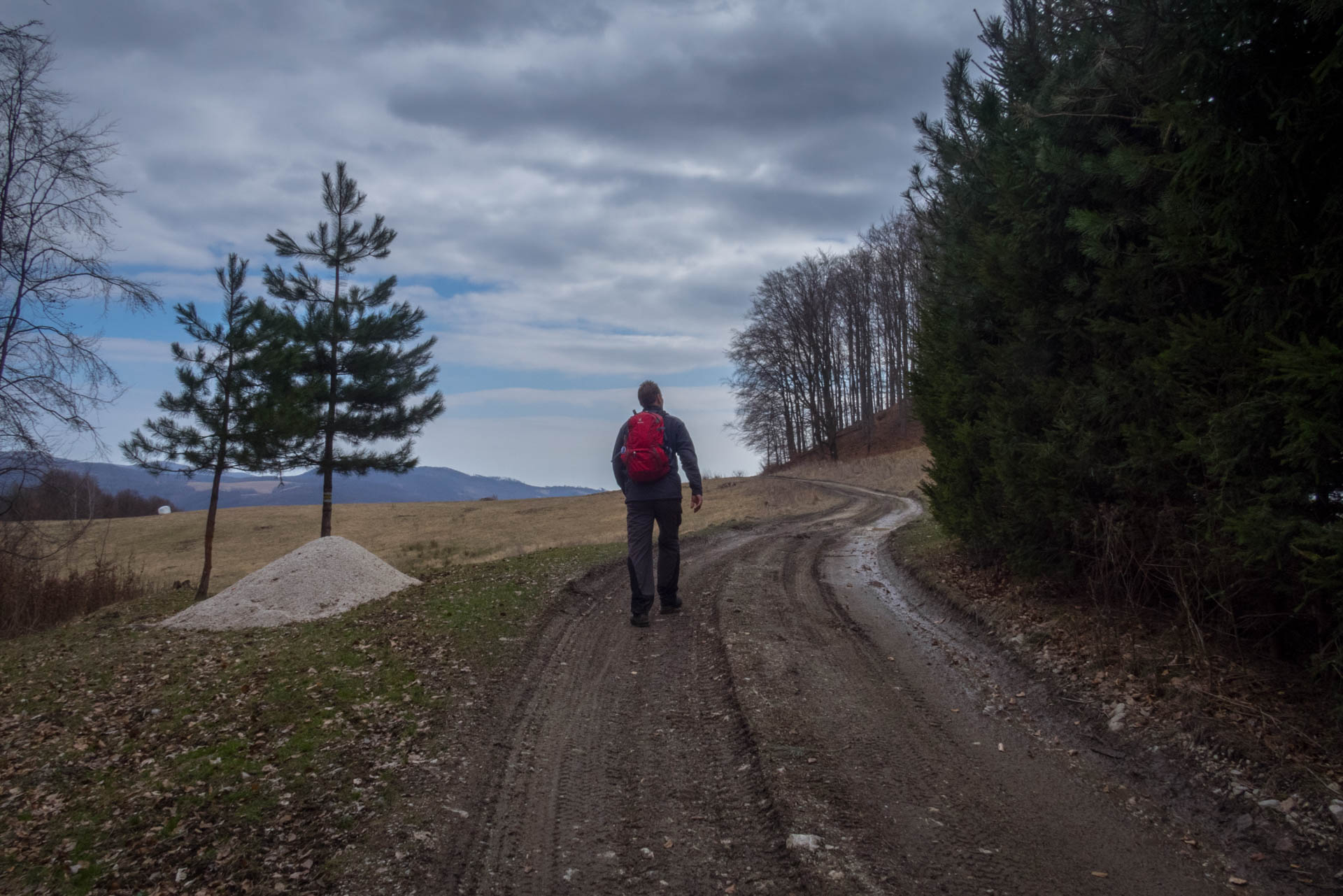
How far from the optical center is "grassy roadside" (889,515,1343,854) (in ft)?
11.0

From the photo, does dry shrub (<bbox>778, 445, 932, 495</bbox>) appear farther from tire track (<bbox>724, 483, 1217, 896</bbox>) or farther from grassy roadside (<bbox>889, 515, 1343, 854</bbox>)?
tire track (<bbox>724, 483, 1217, 896</bbox>)

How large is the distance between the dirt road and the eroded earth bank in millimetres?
13

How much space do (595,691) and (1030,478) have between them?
4.21m

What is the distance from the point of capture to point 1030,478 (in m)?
6.39

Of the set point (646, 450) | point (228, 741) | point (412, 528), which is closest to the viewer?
point (228, 741)

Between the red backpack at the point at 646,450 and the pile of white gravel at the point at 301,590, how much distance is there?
4801 millimetres

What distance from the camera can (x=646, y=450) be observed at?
719cm

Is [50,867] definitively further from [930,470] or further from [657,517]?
[930,470]

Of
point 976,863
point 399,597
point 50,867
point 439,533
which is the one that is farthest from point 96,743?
point 439,533

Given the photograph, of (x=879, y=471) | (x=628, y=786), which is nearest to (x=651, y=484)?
(x=628, y=786)

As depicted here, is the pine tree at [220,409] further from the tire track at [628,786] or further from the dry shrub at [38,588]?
the tire track at [628,786]

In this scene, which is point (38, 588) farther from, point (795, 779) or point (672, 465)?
point (795, 779)

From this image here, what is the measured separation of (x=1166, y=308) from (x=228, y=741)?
6.88 meters

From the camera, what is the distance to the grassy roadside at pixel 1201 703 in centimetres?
335
